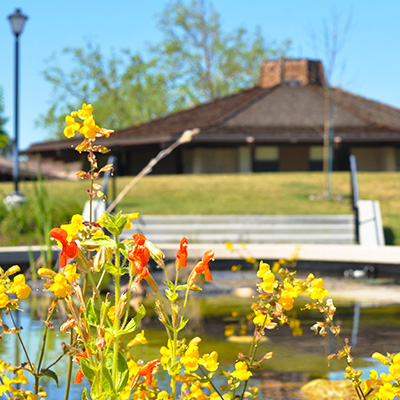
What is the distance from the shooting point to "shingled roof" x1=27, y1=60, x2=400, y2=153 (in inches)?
1231

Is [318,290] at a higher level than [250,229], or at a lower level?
higher

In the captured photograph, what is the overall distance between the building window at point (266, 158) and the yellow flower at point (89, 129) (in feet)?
103

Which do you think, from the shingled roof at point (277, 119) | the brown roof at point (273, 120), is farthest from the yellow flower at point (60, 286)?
A: the brown roof at point (273, 120)

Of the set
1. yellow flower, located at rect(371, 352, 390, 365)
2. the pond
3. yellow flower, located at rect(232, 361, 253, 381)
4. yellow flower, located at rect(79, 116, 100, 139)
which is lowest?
the pond

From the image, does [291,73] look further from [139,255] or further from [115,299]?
[139,255]

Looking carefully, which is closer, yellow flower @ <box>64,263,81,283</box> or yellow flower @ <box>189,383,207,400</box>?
yellow flower @ <box>64,263,81,283</box>

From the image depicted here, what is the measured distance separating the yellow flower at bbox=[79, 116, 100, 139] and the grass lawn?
483 inches

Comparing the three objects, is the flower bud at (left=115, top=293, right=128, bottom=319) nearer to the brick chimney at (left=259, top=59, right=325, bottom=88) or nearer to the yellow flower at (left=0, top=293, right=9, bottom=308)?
the yellow flower at (left=0, top=293, right=9, bottom=308)

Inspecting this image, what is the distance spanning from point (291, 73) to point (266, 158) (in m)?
6.11

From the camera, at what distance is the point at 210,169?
33.7 meters

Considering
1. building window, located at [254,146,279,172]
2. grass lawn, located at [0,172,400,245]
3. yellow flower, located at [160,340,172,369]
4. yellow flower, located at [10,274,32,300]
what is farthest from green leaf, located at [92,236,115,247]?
building window, located at [254,146,279,172]

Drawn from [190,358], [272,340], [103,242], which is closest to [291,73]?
[272,340]

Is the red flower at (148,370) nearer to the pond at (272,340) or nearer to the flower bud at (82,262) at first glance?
the flower bud at (82,262)

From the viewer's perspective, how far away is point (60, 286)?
2.09 meters
